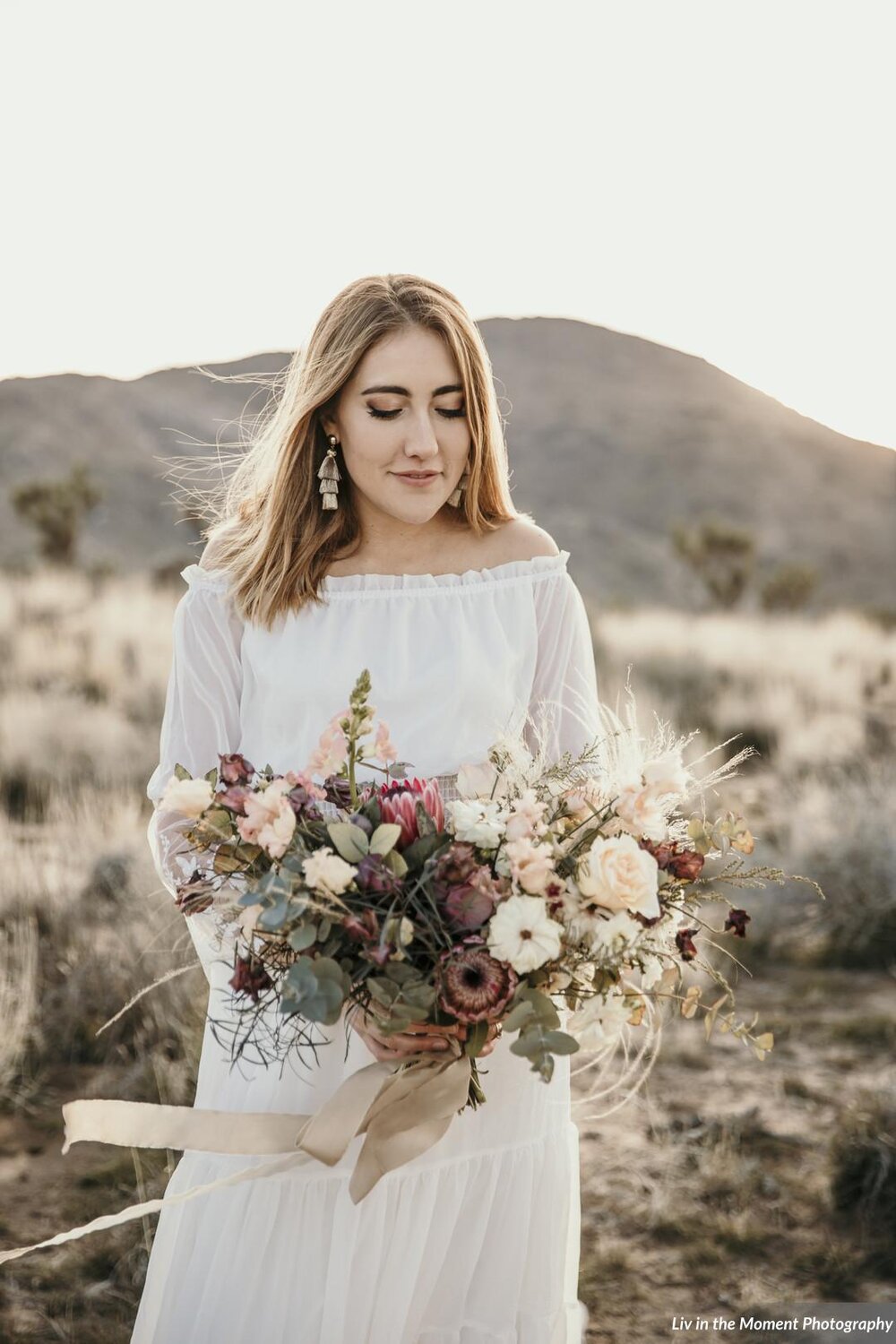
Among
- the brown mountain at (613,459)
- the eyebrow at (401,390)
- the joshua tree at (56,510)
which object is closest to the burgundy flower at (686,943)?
the eyebrow at (401,390)

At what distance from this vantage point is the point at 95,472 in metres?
43.8

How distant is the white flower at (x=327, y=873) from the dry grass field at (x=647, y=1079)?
1152 mm

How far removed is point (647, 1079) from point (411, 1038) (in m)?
3.48

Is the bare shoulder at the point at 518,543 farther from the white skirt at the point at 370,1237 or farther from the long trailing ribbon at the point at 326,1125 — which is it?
the long trailing ribbon at the point at 326,1125

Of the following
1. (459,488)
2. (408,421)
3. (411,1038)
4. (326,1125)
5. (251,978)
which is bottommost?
(326,1125)

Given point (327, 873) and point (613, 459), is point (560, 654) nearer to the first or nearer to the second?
point (327, 873)

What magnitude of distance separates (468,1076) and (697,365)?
6373 cm

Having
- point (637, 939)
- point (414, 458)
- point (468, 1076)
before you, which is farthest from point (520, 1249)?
point (414, 458)

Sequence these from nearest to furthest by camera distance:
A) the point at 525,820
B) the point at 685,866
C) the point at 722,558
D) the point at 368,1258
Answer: the point at 525,820 < the point at 685,866 < the point at 368,1258 < the point at 722,558

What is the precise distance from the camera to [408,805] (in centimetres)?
185

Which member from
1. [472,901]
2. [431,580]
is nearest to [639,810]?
[472,901]

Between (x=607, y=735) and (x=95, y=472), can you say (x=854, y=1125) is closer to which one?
(x=607, y=735)

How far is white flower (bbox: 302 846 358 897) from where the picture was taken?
1682 millimetres

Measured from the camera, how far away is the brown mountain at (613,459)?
141 ft
